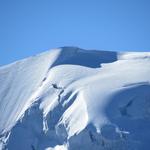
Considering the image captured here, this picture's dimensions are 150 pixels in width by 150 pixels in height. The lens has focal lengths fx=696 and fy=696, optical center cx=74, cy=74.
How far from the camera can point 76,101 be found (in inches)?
2953

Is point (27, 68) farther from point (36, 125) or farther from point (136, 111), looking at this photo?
point (136, 111)

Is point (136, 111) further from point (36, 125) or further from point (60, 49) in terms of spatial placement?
point (60, 49)

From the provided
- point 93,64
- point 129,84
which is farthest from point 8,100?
point 129,84

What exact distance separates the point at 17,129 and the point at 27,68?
571 inches

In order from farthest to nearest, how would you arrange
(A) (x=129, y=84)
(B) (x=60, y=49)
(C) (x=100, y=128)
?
(B) (x=60, y=49) < (A) (x=129, y=84) < (C) (x=100, y=128)

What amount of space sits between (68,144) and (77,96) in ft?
22.8

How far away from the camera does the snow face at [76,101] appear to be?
2744 inches

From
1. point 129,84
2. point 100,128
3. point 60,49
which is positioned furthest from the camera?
point 60,49

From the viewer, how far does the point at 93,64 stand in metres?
86.5

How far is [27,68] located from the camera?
9025cm

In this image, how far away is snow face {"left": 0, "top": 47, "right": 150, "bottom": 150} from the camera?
2744 inches

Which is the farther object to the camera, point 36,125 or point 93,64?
point 93,64

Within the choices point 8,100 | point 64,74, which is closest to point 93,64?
point 64,74

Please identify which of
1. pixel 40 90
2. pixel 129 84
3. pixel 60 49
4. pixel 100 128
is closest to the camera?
pixel 100 128
